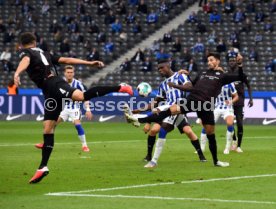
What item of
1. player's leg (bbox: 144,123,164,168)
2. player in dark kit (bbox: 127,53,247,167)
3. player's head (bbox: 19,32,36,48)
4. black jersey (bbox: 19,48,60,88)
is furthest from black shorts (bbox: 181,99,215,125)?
player's head (bbox: 19,32,36,48)

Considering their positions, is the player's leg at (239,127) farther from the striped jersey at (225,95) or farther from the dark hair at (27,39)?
the dark hair at (27,39)

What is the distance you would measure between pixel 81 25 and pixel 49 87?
3570 centimetres

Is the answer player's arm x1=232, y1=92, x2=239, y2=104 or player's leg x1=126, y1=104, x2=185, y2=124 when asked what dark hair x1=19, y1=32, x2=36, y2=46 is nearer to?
player's leg x1=126, y1=104, x2=185, y2=124

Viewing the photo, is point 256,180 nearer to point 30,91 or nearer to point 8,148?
point 8,148

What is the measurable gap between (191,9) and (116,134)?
21.3m

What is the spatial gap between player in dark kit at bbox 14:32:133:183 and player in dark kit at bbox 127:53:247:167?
2.28m

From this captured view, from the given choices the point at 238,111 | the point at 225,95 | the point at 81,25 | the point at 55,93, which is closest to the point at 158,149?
the point at 55,93

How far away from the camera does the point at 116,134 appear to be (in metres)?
29.4

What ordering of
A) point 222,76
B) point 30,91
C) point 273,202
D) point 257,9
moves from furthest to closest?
point 257,9
point 30,91
point 222,76
point 273,202

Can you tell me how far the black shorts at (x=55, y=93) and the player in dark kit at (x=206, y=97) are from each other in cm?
228

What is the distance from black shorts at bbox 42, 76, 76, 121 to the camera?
45.9 feet

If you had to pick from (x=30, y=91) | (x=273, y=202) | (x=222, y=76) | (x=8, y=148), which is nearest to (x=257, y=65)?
(x=30, y=91)

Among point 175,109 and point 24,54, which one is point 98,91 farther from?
point 175,109

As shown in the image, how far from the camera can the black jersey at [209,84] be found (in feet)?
54.4
